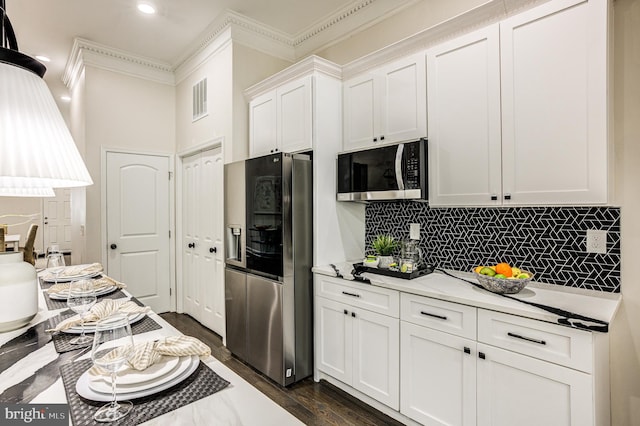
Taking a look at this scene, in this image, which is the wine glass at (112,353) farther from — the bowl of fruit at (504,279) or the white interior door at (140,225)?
the white interior door at (140,225)

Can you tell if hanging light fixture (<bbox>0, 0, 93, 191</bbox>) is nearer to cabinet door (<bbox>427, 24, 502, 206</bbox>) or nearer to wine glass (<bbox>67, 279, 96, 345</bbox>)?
wine glass (<bbox>67, 279, 96, 345</bbox>)

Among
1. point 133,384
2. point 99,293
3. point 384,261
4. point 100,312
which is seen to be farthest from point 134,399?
point 384,261

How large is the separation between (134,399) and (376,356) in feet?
5.56

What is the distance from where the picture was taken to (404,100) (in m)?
2.42

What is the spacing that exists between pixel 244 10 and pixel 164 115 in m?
1.93

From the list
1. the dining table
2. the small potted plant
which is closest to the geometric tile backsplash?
the small potted plant

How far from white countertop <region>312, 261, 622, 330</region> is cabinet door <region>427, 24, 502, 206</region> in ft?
1.72

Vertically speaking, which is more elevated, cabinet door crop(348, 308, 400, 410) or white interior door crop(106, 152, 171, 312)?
white interior door crop(106, 152, 171, 312)

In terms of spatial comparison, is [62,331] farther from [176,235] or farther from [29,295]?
[176,235]

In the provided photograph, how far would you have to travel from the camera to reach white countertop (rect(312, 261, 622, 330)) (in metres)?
1.54

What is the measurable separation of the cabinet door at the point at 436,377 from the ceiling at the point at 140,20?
2.77 metres

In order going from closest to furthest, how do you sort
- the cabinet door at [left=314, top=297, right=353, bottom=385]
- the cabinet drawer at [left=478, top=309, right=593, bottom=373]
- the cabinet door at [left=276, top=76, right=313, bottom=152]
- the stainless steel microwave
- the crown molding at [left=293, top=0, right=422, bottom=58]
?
the cabinet drawer at [left=478, top=309, right=593, bottom=373] → the stainless steel microwave → the cabinet door at [left=314, top=297, right=353, bottom=385] → the cabinet door at [left=276, top=76, right=313, bottom=152] → the crown molding at [left=293, top=0, right=422, bottom=58]

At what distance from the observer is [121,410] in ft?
2.64

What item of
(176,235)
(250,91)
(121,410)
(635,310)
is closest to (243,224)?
(250,91)
